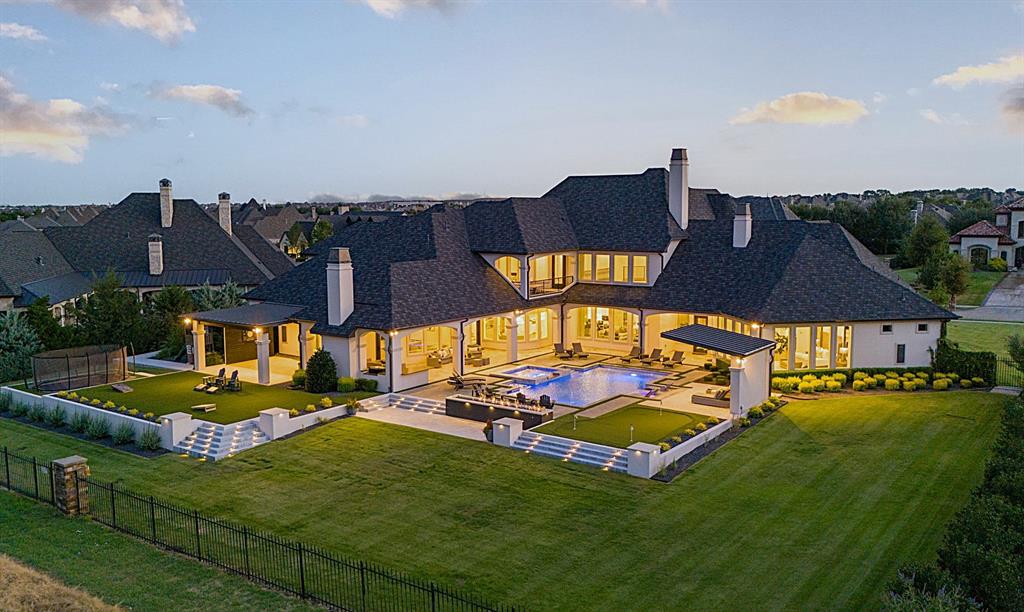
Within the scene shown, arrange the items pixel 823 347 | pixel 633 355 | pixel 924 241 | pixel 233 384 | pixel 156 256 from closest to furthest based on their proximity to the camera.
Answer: pixel 233 384 → pixel 823 347 → pixel 633 355 → pixel 156 256 → pixel 924 241

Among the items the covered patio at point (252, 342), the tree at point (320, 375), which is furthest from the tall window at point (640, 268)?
the tree at point (320, 375)

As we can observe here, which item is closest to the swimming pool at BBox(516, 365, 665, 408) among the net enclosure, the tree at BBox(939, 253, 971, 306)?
the net enclosure

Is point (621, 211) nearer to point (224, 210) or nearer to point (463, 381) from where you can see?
→ point (463, 381)

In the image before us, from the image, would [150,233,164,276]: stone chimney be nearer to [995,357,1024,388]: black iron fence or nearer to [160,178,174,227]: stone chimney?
[160,178,174,227]: stone chimney

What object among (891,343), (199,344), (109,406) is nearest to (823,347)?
(891,343)

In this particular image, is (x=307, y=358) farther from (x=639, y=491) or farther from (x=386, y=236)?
(x=639, y=491)

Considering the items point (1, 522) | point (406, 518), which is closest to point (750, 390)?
point (406, 518)
